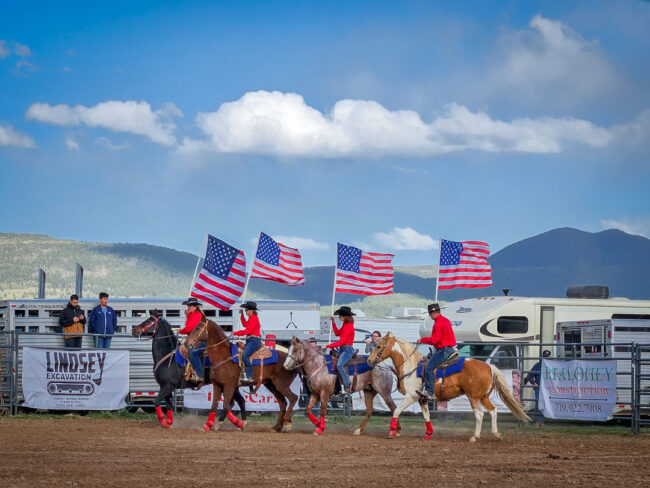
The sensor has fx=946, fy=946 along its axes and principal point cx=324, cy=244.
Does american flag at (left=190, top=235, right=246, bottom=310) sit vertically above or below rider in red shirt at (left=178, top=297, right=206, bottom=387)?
above

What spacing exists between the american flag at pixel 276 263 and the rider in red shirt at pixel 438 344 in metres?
8.01

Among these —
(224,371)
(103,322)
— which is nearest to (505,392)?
(224,371)

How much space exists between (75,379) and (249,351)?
479cm

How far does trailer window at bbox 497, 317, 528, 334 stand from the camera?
82.5ft

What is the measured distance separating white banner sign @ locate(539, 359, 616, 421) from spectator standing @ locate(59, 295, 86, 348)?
10.5 m

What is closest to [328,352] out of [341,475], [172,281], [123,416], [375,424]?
[375,424]

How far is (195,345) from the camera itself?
1777 cm

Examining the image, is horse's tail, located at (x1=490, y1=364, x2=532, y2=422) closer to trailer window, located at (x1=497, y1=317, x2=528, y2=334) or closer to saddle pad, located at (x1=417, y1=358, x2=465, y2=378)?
saddle pad, located at (x1=417, y1=358, x2=465, y2=378)

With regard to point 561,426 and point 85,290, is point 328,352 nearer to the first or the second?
point 561,426

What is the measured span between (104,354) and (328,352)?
17.0 feet

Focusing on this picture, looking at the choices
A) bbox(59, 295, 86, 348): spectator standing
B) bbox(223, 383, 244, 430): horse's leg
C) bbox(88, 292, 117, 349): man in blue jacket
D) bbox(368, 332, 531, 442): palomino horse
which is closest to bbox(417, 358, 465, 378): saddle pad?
bbox(368, 332, 531, 442): palomino horse

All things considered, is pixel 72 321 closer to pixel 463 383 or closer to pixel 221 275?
pixel 221 275

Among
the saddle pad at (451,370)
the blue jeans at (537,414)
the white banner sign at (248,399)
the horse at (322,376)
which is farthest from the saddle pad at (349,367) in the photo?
the blue jeans at (537,414)

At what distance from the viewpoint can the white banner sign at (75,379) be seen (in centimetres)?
2048
